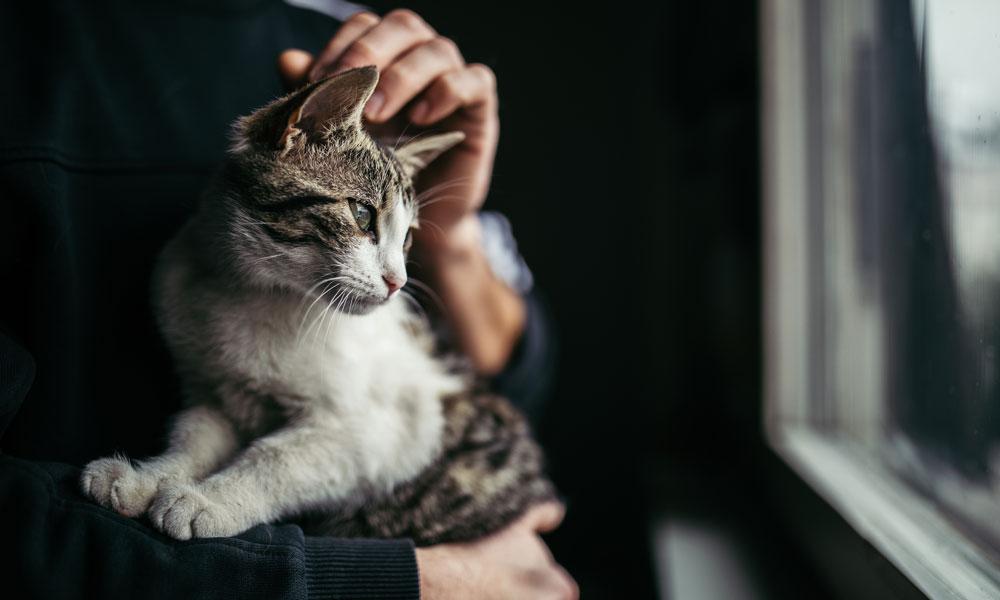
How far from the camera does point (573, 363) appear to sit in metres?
1.68

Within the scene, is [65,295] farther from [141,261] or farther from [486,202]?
[486,202]

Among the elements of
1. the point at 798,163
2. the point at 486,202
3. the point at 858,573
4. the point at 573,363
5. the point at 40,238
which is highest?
the point at 40,238

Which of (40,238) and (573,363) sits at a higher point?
(40,238)

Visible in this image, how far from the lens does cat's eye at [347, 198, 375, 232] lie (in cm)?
55

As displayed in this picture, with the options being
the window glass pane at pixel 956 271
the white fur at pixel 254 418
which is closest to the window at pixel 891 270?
the window glass pane at pixel 956 271

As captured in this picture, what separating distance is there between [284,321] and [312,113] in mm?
171

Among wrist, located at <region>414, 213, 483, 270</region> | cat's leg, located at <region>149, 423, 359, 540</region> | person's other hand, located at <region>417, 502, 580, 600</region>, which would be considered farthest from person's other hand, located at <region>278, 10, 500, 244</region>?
person's other hand, located at <region>417, 502, 580, 600</region>

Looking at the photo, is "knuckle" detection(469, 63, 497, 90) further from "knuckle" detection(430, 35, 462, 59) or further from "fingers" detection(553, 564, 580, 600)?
"fingers" detection(553, 564, 580, 600)

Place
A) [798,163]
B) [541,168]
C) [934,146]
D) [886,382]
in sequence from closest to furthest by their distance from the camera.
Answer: [934,146], [886,382], [798,163], [541,168]

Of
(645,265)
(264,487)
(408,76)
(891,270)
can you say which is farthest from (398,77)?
(645,265)

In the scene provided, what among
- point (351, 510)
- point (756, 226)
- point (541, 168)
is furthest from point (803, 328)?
point (351, 510)

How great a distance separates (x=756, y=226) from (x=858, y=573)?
2.09 ft

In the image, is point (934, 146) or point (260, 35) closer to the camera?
point (260, 35)

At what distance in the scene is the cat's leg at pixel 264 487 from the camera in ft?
1.65
